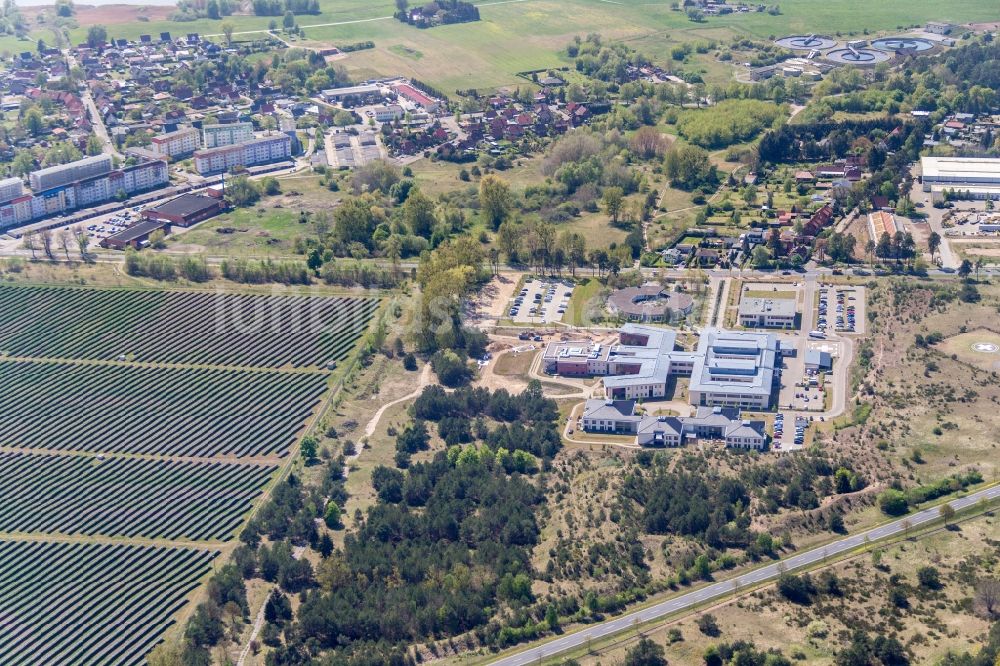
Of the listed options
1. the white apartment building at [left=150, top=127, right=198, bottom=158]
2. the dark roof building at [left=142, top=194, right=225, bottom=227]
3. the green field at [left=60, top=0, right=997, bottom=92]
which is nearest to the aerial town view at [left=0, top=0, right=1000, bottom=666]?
the white apartment building at [left=150, top=127, right=198, bottom=158]

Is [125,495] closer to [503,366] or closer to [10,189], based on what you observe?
[503,366]

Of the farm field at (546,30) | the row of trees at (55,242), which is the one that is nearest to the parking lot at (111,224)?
the row of trees at (55,242)

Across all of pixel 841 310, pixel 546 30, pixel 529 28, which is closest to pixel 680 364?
pixel 841 310

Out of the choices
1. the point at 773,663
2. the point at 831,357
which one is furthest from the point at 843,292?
the point at 773,663

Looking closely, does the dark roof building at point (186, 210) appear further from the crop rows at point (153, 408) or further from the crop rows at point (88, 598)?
the crop rows at point (88, 598)

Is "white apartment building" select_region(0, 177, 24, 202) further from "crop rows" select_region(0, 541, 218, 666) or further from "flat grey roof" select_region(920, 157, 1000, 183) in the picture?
"flat grey roof" select_region(920, 157, 1000, 183)
